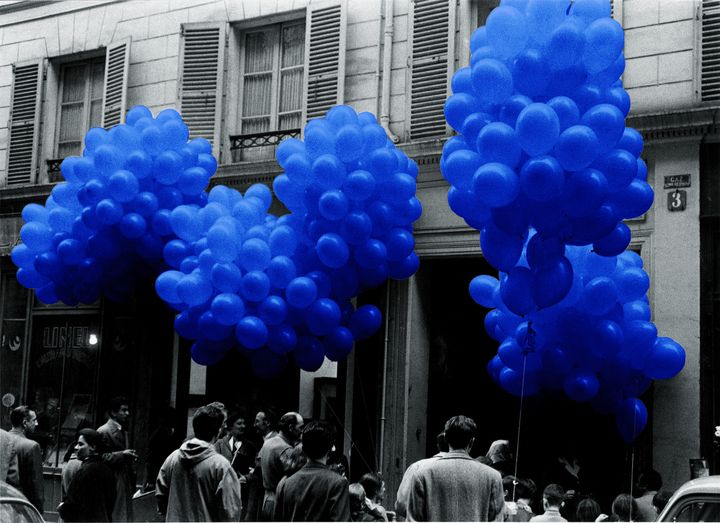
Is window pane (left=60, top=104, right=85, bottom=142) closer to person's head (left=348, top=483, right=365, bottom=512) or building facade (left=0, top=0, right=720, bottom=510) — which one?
building facade (left=0, top=0, right=720, bottom=510)

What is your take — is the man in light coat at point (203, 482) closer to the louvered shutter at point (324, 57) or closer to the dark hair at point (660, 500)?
the dark hair at point (660, 500)

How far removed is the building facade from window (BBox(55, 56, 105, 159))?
0.03 meters

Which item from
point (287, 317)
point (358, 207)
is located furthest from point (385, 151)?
point (287, 317)

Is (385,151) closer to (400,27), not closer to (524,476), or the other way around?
(400,27)

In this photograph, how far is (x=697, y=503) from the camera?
4.13 m

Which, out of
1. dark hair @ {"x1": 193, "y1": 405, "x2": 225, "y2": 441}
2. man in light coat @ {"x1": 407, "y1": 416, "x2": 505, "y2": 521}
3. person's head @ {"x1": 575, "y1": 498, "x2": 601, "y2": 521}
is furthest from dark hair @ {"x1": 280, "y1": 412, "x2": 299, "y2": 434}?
man in light coat @ {"x1": 407, "y1": 416, "x2": 505, "y2": 521}

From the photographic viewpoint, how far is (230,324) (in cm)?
816

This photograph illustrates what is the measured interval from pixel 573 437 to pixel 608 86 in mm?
3480

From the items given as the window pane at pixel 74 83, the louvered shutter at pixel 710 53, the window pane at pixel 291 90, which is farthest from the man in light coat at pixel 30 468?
the window pane at pixel 74 83

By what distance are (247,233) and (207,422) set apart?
10.8ft

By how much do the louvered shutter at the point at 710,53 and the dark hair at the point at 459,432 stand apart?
5.21 metres

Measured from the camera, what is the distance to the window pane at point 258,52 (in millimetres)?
11086

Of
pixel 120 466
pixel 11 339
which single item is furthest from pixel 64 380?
pixel 120 466

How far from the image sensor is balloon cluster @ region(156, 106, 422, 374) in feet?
25.7
